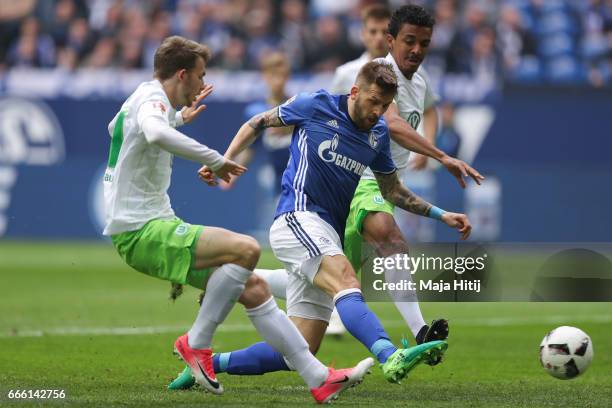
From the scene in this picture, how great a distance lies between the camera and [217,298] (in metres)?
6.49

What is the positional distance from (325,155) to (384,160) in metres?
0.48

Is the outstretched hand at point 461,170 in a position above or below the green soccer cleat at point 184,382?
above

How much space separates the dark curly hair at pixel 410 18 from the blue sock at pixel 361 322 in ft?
7.49

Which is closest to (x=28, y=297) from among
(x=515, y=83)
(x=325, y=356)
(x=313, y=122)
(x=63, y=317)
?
(x=63, y=317)

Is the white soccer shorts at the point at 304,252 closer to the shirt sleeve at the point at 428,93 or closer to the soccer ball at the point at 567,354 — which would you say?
the soccer ball at the point at 567,354

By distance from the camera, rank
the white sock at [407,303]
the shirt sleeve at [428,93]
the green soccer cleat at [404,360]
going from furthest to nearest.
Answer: the shirt sleeve at [428,93] → the white sock at [407,303] → the green soccer cleat at [404,360]

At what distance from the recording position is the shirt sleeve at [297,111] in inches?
283

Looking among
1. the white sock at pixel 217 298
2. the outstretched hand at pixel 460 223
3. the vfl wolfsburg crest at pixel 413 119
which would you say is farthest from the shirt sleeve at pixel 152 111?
the vfl wolfsburg crest at pixel 413 119

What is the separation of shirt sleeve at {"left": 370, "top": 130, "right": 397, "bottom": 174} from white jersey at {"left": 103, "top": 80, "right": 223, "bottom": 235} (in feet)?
4.45

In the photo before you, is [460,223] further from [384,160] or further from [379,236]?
[379,236]

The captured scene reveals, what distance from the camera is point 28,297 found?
12.9 metres

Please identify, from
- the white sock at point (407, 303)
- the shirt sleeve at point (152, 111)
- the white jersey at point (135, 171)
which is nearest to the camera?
the shirt sleeve at point (152, 111)

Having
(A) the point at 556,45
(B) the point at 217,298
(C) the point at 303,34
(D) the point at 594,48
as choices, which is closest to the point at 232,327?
(B) the point at 217,298

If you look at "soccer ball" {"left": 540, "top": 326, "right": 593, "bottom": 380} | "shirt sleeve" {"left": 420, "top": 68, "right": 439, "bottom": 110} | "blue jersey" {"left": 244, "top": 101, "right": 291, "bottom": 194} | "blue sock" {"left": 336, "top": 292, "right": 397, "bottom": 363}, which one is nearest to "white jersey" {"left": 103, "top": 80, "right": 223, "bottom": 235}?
"blue sock" {"left": 336, "top": 292, "right": 397, "bottom": 363}
